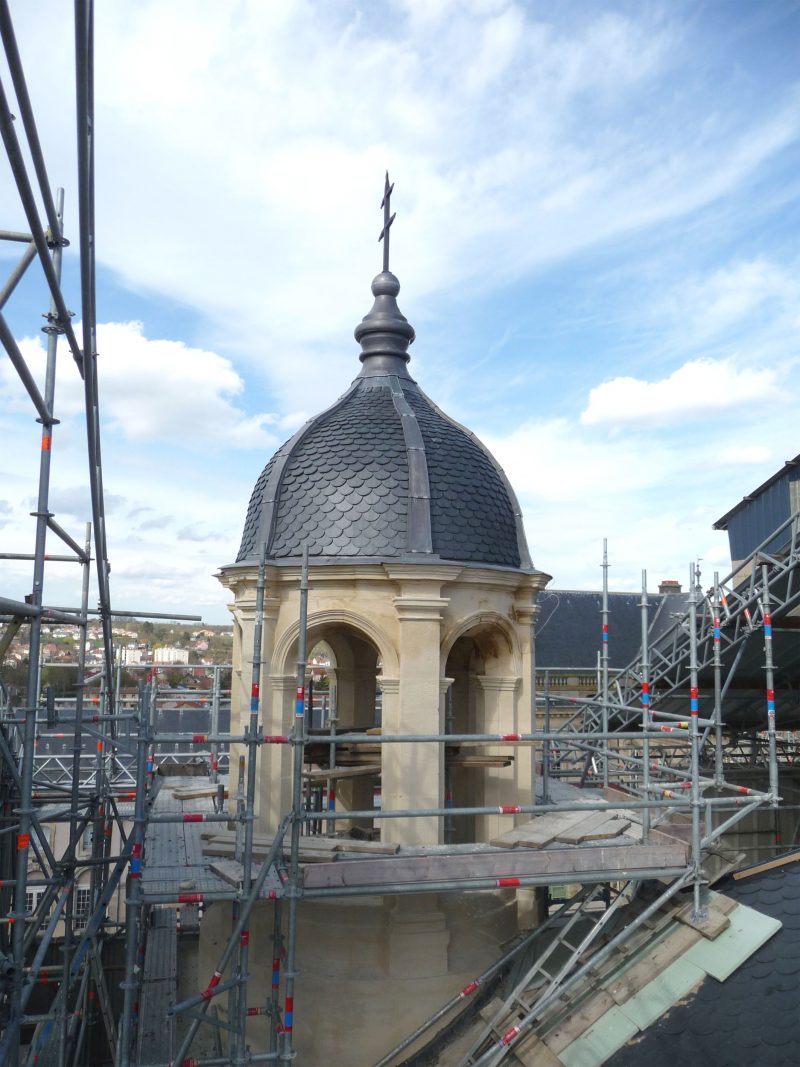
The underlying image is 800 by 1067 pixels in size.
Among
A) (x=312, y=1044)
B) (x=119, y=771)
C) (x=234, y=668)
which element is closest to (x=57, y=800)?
(x=234, y=668)

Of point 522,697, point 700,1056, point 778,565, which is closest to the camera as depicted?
point 700,1056

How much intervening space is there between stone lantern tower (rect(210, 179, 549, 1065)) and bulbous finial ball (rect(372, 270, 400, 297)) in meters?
2.23

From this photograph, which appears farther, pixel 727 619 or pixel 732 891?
pixel 727 619

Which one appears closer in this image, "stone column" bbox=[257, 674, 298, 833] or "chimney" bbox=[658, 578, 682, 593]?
"stone column" bbox=[257, 674, 298, 833]

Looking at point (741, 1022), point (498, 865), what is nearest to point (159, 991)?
point (498, 865)

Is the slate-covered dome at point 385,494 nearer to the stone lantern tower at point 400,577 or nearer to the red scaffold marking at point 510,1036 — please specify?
the stone lantern tower at point 400,577

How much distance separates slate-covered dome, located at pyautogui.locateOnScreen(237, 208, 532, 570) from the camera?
1219 centimetres

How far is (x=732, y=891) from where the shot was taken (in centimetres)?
1013

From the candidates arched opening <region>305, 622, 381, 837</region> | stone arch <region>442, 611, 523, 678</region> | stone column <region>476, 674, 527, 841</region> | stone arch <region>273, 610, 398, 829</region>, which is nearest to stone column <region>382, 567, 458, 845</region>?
stone arch <region>442, 611, 523, 678</region>

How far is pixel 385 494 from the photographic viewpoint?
493 inches

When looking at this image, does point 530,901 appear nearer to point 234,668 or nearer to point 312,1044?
point 312,1044

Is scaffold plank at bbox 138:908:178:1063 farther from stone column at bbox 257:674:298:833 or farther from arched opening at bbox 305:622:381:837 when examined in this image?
arched opening at bbox 305:622:381:837

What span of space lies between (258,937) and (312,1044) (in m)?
1.46

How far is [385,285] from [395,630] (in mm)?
6964
